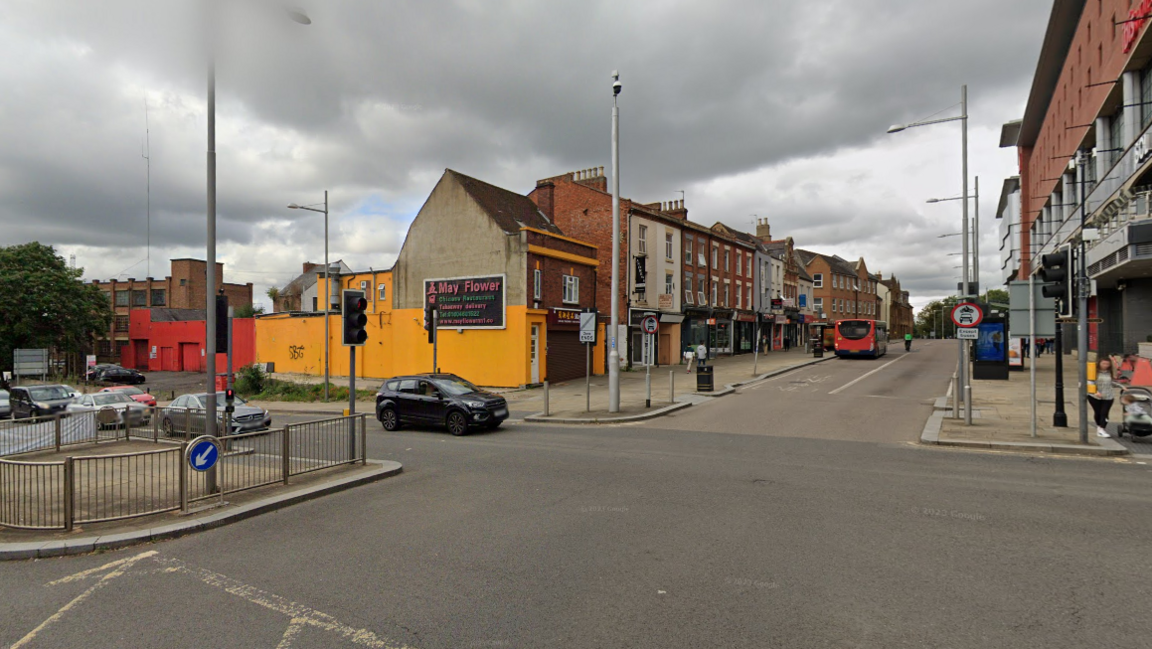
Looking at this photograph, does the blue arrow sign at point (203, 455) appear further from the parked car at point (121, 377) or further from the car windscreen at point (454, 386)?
the parked car at point (121, 377)

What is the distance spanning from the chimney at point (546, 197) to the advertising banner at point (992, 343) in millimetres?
22610

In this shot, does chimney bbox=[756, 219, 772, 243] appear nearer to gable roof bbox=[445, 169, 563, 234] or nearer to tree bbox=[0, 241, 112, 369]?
gable roof bbox=[445, 169, 563, 234]

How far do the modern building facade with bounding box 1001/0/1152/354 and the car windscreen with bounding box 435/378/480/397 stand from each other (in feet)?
44.5

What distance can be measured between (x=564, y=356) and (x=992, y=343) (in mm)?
18636

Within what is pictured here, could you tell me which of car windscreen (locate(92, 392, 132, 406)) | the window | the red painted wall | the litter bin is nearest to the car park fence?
car windscreen (locate(92, 392, 132, 406))

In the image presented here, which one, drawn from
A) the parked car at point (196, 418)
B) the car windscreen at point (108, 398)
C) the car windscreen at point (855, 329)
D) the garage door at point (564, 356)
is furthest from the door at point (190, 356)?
the car windscreen at point (855, 329)

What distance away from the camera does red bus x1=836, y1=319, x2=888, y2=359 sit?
130 ft

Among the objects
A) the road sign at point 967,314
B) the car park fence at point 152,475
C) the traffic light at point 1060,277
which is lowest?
the car park fence at point 152,475

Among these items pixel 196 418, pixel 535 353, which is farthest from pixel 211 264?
pixel 535 353

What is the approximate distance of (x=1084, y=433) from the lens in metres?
11.5

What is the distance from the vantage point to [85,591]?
537cm

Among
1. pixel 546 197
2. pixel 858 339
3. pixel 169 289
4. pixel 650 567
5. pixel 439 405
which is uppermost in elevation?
pixel 546 197

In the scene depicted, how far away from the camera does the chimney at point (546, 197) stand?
121ft

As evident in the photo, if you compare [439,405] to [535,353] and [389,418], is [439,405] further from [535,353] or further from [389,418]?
[535,353]
